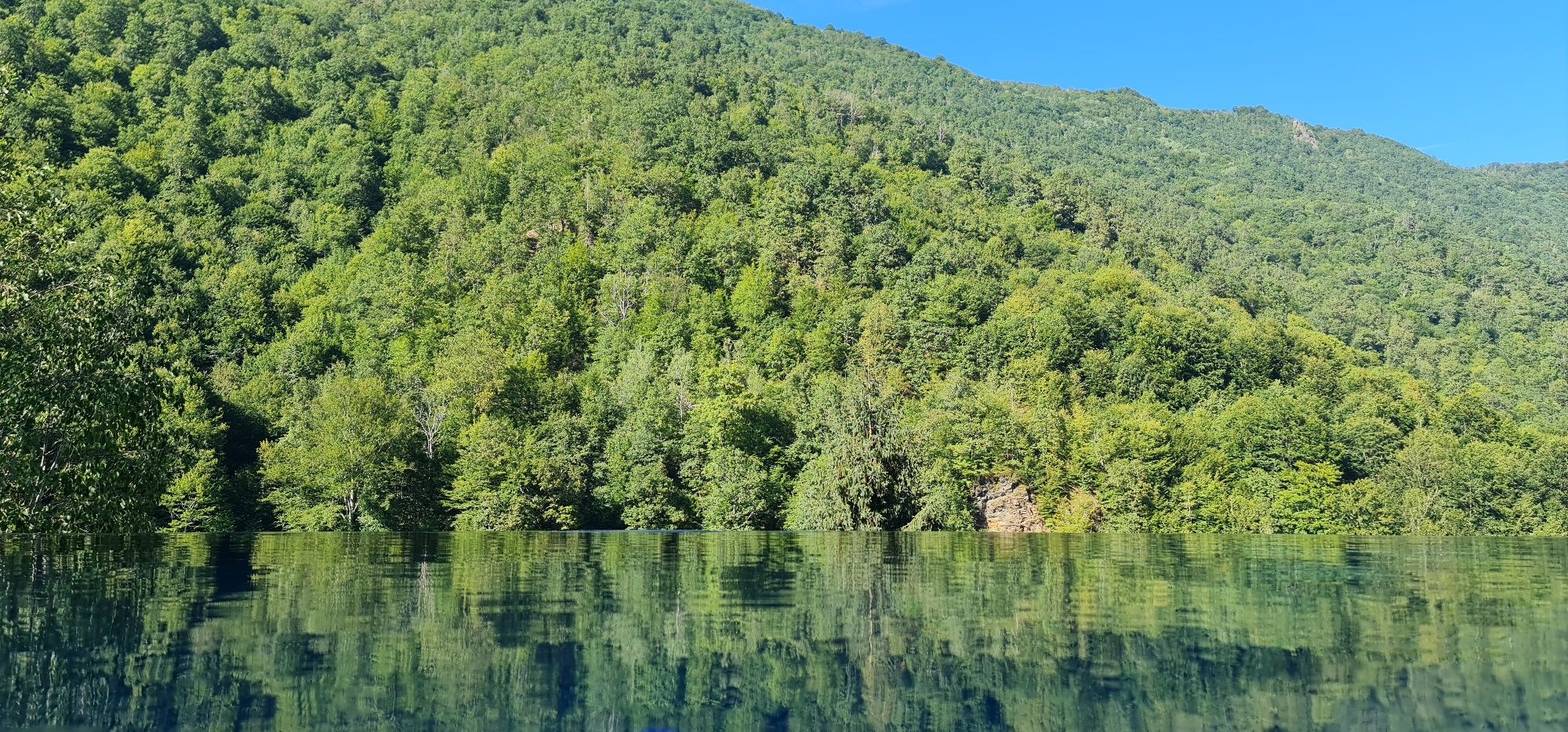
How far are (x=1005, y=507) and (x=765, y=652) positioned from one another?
95.3m

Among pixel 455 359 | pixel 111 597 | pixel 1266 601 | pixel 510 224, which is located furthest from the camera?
pixel 510 224

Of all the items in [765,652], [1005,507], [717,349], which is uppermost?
[717,349]

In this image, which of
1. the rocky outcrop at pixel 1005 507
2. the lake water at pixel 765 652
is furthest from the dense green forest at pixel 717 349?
the lake water at pixel 765 652

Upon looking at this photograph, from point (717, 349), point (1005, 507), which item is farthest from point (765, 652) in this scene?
point (717, 349)

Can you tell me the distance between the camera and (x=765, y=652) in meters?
13.7

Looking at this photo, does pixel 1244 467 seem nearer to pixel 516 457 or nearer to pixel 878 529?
pixel 878 529

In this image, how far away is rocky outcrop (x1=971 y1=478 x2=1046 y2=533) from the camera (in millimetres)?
104812

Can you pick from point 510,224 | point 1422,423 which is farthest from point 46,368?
point 510,224

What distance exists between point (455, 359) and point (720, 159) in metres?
81.0

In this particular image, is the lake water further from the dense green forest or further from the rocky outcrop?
the rocky outcrop

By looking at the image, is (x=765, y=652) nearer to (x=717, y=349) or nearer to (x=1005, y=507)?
(x=1005, y=507)

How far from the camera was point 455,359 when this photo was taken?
128125 millimetres

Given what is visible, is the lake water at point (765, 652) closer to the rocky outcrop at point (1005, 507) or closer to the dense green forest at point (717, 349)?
the dense green forest at point (717, 349)

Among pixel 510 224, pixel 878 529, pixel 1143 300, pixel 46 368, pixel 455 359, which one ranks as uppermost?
pixel 510 224
